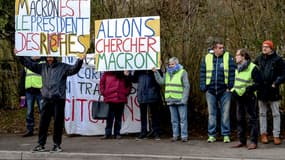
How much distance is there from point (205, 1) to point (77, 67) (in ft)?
13.1

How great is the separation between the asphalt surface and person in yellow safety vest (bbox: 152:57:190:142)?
0.34 metres

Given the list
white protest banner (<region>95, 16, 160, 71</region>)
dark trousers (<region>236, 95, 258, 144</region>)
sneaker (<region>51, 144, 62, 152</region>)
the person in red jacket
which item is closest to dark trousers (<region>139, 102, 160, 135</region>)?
the person in red jacket

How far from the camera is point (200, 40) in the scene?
42.4 feet

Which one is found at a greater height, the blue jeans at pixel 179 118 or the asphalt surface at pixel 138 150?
the blue jeans at pixel 179 118

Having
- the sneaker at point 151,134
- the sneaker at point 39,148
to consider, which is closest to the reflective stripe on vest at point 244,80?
the sneaker at point 151,134

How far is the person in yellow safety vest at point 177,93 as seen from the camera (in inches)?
462

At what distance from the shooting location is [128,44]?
1191cm

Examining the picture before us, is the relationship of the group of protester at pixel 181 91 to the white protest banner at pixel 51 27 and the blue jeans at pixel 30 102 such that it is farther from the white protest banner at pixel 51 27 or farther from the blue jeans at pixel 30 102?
the white protest banner at pixel 51 27

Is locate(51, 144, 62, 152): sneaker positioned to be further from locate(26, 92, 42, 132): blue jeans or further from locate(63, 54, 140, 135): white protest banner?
locate(26, 92, 42, 132): blue jeans

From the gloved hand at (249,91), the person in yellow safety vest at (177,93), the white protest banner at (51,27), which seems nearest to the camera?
the gloved hand at (249,91)

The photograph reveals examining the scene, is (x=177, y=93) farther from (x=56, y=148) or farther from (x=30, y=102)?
(x=30, y=102)

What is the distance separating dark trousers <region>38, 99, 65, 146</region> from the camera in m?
10.4

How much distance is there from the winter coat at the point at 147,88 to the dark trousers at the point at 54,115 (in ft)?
6.75

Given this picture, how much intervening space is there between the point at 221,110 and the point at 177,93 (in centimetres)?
92
